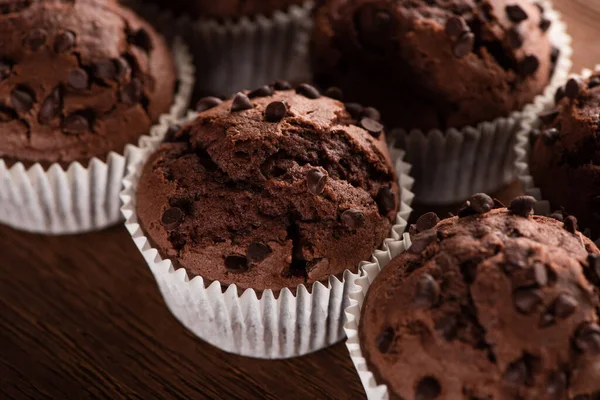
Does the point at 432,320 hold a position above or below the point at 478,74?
below

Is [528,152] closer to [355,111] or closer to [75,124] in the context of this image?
[355,111]

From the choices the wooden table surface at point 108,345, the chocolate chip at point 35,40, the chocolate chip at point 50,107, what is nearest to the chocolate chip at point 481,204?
the wooden table surface at point 108,345

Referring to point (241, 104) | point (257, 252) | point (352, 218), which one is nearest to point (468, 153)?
point (352, 218)

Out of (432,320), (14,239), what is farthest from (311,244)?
(14,239)

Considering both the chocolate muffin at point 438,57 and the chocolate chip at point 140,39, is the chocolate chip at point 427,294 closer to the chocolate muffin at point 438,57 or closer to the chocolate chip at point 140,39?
the chocolate muffin at point 438,57

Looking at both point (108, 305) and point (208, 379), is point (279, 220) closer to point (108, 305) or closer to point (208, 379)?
point (208, 379)

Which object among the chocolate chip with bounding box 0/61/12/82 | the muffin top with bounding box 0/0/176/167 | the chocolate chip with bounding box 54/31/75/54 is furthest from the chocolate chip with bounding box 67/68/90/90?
the chocolate chip with bounding box 0/61/12/82

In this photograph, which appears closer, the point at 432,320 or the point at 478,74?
the point at 432,320
